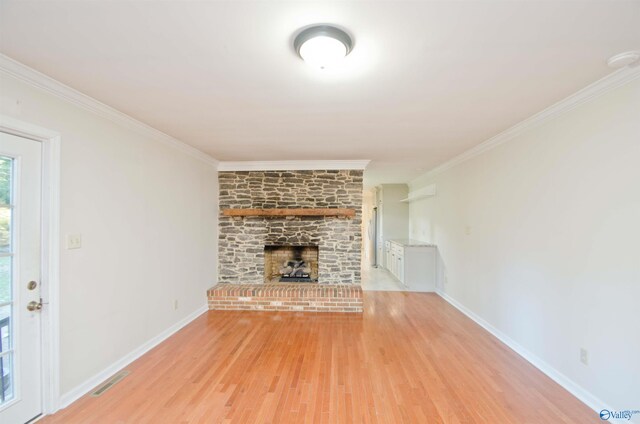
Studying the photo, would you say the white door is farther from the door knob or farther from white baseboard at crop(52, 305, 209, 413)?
white baseboard at crop(52, 305, 209, 413)

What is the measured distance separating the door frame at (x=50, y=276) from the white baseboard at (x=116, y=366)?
0.10 m

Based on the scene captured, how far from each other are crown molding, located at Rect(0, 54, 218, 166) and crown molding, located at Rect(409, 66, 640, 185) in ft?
13.0

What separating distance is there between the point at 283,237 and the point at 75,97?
3.29m

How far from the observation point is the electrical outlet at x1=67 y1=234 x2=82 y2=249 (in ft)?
7.03

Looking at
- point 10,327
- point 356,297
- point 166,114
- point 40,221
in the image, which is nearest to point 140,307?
point 10,327

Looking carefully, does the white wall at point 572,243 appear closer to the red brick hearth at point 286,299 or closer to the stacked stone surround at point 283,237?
the red brick hearth at point 286,299

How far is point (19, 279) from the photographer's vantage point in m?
1.86

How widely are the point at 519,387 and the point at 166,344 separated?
3.61 meters

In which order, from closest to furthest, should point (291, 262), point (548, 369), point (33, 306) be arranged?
point (33, 306) → point (548, 369) → point (291, 262)

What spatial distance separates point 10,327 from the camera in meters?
1.82

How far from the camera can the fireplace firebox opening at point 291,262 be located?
516 cm

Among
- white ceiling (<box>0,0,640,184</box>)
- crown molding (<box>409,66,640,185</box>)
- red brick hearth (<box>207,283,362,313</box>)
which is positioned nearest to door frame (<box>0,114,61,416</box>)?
white ceiling (<box>0,0,640,184</box>)

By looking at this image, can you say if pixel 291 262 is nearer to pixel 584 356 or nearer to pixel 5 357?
pixel 5 357

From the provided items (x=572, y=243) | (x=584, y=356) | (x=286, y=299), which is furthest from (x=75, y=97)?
(x=584, y=356)
